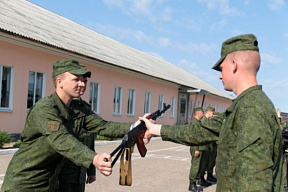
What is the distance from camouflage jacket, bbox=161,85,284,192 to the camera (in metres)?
1.86

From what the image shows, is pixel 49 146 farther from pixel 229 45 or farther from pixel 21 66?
pixel 21 66

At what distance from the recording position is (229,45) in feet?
7.39

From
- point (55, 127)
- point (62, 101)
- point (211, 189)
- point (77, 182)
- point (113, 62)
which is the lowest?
point (211, 189)

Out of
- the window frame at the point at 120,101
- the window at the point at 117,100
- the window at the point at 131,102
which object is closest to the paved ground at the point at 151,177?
the window frame at the point at 120,101

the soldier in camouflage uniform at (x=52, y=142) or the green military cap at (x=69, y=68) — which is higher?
the green military cap at (x=69, y=68)

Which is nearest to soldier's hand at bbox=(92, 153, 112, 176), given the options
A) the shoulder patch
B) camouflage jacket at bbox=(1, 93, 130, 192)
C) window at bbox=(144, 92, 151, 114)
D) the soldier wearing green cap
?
camouflage jacket at bbox=(1, 93, 130, 192)

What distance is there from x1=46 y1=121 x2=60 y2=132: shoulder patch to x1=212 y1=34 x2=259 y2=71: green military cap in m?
1.23

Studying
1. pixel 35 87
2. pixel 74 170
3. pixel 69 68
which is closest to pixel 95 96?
pixel 35 87

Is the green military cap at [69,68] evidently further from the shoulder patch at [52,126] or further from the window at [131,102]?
the window at [131,102]

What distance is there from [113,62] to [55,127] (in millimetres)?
15888

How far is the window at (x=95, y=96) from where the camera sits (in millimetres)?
17578

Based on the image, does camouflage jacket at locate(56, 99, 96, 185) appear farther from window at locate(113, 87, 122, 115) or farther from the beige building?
window at locate(113, 87, 122, 115)

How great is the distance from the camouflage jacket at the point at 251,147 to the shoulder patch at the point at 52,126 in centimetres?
118

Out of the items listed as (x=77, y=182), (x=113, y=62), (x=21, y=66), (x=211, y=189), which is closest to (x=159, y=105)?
(x=113, y=62)
